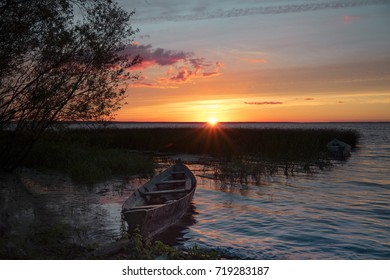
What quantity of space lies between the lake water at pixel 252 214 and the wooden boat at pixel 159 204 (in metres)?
0.53

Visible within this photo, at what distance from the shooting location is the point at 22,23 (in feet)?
42.7

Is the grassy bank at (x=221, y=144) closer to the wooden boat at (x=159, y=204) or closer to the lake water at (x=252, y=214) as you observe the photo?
the lake water at (x=252, y=214)

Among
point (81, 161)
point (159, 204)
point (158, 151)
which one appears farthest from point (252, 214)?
point (158, 151)

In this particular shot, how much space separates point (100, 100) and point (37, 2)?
481 cm

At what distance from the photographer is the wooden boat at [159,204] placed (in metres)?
10.2

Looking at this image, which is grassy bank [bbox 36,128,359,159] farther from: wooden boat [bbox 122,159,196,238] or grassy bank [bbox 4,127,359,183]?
wooden boat [bbox 122,159,196,238]

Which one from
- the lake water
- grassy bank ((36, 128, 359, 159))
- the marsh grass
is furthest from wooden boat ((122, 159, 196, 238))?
grassy bank ((36, 128, 359, 159))

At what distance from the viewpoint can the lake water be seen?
11.4 meters

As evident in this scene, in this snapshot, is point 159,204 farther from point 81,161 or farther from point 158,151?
point 158,151

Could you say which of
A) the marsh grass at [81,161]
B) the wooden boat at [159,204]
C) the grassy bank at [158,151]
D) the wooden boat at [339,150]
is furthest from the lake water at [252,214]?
the wooden boat at [339,150]

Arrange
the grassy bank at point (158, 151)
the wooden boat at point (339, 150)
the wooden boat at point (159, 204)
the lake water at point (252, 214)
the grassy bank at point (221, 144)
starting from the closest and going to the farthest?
1. the wooden boat at point (159, 204)
2. the lake water at point (252, 214)
3. the grassy bank at point (158, 151)
4. the grassy bank at point (221, 144)
5. the wooden boat at point (339, 150)

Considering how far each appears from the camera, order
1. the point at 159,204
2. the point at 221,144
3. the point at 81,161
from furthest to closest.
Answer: the point at 221,144, the point at 81,161, the point at 159,204

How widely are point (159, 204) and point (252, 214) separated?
13.1 ft

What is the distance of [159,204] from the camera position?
13820 millimetres
